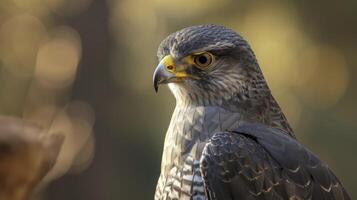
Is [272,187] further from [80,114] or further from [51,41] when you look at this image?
[51,41]

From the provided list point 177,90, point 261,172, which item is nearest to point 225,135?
point 261,172

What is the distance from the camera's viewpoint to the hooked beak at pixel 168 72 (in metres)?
5.59

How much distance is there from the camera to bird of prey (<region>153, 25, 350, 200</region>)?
5.20m

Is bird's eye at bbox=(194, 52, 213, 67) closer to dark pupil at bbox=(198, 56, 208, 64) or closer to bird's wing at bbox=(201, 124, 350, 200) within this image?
dark pupil at bbox=(198, 56, 208, 64)

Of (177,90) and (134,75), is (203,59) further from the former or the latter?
(134,75)

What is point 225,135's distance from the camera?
5.39 metres

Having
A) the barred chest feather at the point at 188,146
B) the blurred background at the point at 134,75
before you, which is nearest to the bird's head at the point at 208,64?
the barred chest feather at the point at 188,146

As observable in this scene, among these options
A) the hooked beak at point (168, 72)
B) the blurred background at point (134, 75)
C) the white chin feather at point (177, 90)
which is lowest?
the blurred background at point (134, 75)

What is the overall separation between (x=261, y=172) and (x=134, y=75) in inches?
Result: 333

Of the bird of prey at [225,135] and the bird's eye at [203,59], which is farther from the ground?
the bird's eye at [203,59]

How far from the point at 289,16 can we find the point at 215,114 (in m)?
6.72

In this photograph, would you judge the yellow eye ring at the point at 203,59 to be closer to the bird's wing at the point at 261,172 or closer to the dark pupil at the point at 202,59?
the dark pupil at the point at 202,59

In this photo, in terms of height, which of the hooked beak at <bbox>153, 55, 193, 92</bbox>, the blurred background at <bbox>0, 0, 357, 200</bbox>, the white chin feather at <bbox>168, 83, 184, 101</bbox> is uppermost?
the hooked beak at <bbox>153, 55, 193, 92</bbox>

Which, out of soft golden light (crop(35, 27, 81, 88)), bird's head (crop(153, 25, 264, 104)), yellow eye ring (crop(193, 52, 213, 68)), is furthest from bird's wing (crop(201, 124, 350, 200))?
soft golden light (crop(35, 27, 81, 88))
